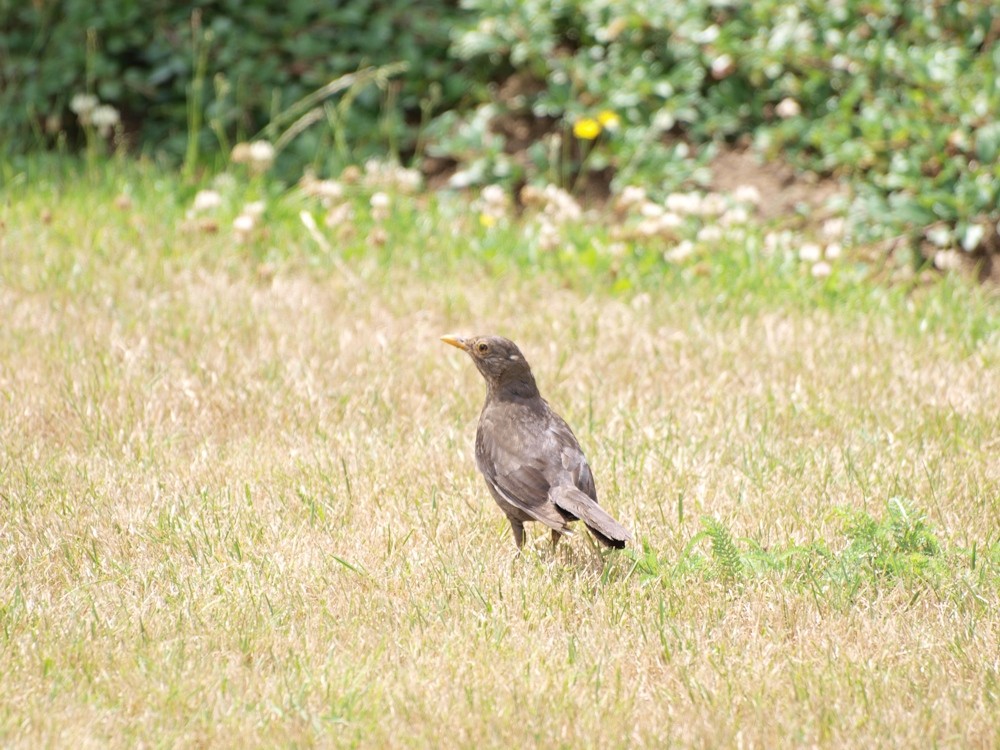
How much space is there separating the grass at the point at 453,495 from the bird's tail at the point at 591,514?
9.7 inches

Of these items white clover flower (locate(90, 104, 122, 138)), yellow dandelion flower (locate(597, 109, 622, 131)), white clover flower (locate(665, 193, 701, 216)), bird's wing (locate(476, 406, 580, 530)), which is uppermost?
bird's wing (locate(476, 406, 580, 530))

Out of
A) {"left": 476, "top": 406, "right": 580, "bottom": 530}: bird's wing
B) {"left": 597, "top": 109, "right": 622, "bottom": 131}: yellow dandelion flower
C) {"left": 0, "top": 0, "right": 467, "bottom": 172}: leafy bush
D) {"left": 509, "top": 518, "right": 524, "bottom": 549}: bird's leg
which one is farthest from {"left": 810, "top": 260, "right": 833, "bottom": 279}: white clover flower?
{"left": 509, "top": 518, "right": 524, "bottom": 549}: bird's leg

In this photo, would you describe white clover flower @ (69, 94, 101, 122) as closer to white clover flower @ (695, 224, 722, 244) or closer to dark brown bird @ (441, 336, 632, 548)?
white clover flower @ (695, 224, 722, 244)

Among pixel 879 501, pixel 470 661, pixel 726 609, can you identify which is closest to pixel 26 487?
pixel 470 661

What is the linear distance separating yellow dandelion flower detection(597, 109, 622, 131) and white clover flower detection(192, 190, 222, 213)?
88.2 inches

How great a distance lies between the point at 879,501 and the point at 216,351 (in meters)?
2.90

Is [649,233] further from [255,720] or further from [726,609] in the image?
[255,720]

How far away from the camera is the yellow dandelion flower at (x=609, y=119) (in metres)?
8.02

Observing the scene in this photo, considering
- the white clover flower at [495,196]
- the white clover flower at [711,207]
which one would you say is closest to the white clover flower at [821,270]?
the white clover flower at [711,207]

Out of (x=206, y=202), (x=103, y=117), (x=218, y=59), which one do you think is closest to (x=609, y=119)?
(x=206, y=202)

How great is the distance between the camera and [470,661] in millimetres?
3654

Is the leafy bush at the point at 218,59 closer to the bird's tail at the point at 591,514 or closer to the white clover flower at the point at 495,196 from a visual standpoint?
the white clover flower at the point at 495,196

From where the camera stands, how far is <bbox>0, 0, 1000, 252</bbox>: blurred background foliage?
290 inches

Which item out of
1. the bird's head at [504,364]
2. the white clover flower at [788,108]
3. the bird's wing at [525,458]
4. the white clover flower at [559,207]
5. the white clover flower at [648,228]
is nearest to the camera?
the bird's wing at [525,458]
